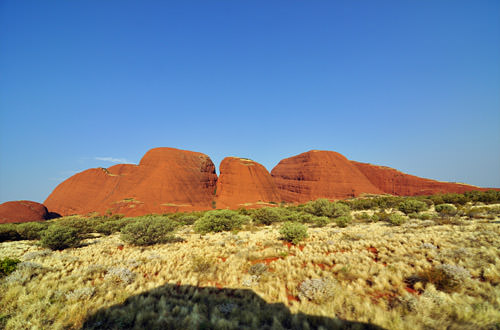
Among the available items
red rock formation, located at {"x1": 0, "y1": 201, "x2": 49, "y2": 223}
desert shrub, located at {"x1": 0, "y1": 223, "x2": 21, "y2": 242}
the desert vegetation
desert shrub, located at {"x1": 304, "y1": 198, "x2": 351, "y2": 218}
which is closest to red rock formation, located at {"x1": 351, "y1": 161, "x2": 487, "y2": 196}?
desert shrub, located at {"x1": 304, "y1": 198, "x2": 351, "y2": 218}

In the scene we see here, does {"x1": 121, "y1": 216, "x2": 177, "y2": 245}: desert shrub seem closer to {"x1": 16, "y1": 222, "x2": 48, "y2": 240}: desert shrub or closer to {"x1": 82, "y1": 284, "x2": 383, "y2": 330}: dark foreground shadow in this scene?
{"x1": 82, "y1": 284, "x2": 383, "y2": 330}: dark foreground shadow

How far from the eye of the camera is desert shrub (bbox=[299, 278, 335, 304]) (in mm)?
5198

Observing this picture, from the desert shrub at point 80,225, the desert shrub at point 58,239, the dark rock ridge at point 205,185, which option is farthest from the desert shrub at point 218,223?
the dark rock ridge at point 205,185

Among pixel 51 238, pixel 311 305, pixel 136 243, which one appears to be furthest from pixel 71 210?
pixel 311 305

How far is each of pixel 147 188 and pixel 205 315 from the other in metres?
66.1

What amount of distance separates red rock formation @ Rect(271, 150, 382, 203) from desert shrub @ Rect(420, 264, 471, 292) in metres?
70.1

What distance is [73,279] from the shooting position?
6.64 metres

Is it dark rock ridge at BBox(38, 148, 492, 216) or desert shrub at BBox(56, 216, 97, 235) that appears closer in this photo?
desert shrub at BBox(56, 216, 97, 235)

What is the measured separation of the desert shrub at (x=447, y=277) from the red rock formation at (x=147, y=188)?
187 feet

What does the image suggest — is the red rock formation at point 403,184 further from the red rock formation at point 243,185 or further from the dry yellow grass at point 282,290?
the dry yellow grass at point 282,290

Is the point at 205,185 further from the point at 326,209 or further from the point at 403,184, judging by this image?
the point at 403,184

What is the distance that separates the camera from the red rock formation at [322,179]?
73.2m

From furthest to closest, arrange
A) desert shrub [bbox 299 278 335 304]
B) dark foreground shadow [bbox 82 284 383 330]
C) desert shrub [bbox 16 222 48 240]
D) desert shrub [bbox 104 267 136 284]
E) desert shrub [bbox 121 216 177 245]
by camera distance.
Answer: desert shrub [bbox 16 222 48 240] → desert shrub [bbox 121 216 177 245] → desert shrub [bbox 104 267 136 284] → desert shrub [bbox 299 278 335 304] → dark foreground shadow [bbox 82 284 383 330]

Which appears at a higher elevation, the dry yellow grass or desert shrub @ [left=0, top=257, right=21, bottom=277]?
desert shrub @ [left=0, top=257, right=21, bottom=277]
